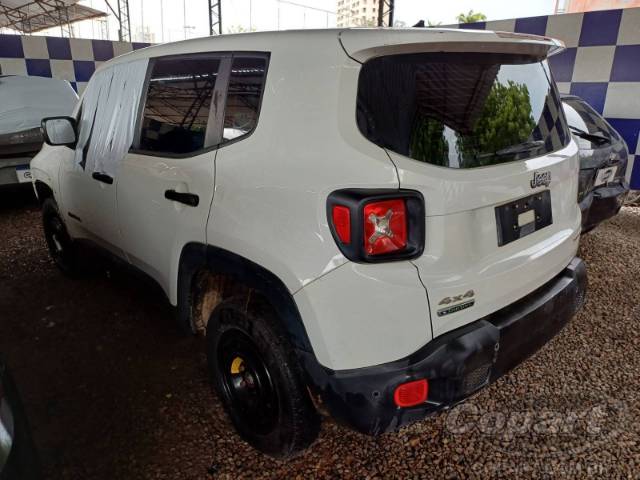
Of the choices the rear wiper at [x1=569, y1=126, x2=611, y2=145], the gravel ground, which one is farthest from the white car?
the rear wiper at [x1=569, y1=126, x2=611, y2=145]

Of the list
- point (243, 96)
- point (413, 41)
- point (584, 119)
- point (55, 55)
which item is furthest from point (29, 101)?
point (584, 119)

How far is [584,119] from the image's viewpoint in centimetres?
344

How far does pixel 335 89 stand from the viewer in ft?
4.00

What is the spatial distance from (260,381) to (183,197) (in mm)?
690

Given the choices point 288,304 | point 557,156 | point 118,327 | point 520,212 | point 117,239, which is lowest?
point 118,327

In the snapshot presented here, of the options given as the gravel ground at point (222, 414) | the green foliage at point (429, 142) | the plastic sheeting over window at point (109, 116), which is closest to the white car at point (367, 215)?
the green foliage at point (429, 142)

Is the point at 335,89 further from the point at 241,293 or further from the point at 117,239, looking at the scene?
the point at 117,239

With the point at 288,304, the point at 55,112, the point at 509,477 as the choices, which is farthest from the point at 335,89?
the point at 55,112

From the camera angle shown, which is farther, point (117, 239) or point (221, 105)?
point (117, 239)

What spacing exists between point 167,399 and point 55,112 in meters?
3.94

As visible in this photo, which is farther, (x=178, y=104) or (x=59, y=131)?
(x=59, y=131)

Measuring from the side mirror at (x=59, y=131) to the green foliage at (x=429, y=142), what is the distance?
2022 millimetres

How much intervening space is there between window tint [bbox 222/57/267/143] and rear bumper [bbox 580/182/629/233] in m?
2.46

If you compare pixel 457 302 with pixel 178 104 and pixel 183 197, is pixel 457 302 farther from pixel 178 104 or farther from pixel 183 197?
pixel 178 104
